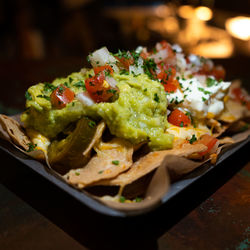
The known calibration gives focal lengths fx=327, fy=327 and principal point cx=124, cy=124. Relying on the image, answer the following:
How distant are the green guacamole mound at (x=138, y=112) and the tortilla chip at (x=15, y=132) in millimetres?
563

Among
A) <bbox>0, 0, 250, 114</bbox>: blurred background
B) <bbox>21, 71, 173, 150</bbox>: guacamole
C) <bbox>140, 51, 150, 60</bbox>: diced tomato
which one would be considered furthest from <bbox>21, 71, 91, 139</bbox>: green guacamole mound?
<bbox>0, 0, 250, 114</bbox>: blurred background

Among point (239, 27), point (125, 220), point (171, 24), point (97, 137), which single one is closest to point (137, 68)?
point (97, 137)

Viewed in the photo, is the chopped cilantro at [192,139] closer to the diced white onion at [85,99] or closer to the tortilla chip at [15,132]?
the diced white onion at [85,99]

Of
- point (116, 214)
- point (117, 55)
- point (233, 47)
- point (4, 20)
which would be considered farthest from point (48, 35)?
point (116, 214)

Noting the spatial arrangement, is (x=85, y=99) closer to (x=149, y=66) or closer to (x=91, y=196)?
(x=91, y=196)

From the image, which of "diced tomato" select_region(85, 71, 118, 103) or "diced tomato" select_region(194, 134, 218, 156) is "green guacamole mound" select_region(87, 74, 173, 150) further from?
"diced tomato" select_region(194, 134, 218, 156)

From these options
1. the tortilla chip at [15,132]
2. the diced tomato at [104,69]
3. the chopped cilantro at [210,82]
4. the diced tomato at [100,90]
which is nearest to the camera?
the diced tomato at [100,90]

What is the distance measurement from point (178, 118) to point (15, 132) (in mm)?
1214

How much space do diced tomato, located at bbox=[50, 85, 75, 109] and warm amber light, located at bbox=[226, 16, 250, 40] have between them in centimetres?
689

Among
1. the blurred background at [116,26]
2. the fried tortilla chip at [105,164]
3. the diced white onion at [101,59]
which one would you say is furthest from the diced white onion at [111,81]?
the blurred background at [116,26]

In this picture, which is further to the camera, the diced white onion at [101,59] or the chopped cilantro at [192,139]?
the diced white onion at [101,59]

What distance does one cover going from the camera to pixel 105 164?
2.02 metres

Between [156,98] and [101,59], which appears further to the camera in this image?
[101,59]

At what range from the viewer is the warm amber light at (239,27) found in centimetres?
807
